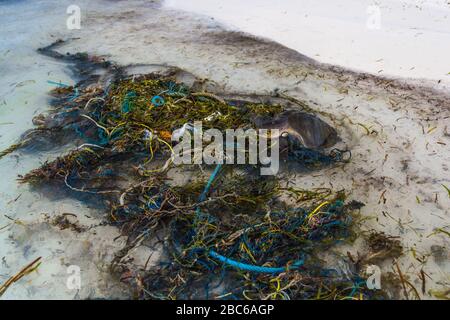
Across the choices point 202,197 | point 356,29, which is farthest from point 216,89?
point 356,29

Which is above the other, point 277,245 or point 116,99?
point 116,99

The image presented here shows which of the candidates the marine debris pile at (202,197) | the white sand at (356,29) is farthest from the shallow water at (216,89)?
the white sand at (356,29)

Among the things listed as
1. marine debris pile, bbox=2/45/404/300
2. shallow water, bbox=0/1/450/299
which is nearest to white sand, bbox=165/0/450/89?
shallow water, bbox=0/1/450/299

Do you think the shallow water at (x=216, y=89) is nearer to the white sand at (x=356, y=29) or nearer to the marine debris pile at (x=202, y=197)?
the marine debris pile at (x=202, y=197)

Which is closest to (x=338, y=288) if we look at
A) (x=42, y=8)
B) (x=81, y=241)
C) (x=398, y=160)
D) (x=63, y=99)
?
(x=398, y=160)

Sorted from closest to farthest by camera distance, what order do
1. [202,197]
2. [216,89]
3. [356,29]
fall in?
[202,197] → [216,89] → [356,29]

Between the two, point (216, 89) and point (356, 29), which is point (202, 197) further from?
point (356, 29)

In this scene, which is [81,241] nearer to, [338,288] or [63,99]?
[338,288]

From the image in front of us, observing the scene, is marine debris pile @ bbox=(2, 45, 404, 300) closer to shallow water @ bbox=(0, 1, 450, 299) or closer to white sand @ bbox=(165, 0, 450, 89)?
shallow water @ bbox=(0, 1, 450, 299)

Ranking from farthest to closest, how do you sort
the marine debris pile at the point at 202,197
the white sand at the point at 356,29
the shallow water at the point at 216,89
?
the white sand at the point at 356,29
the shallow water at the point at 216,89
the marine debris pile at the point at 202,197
